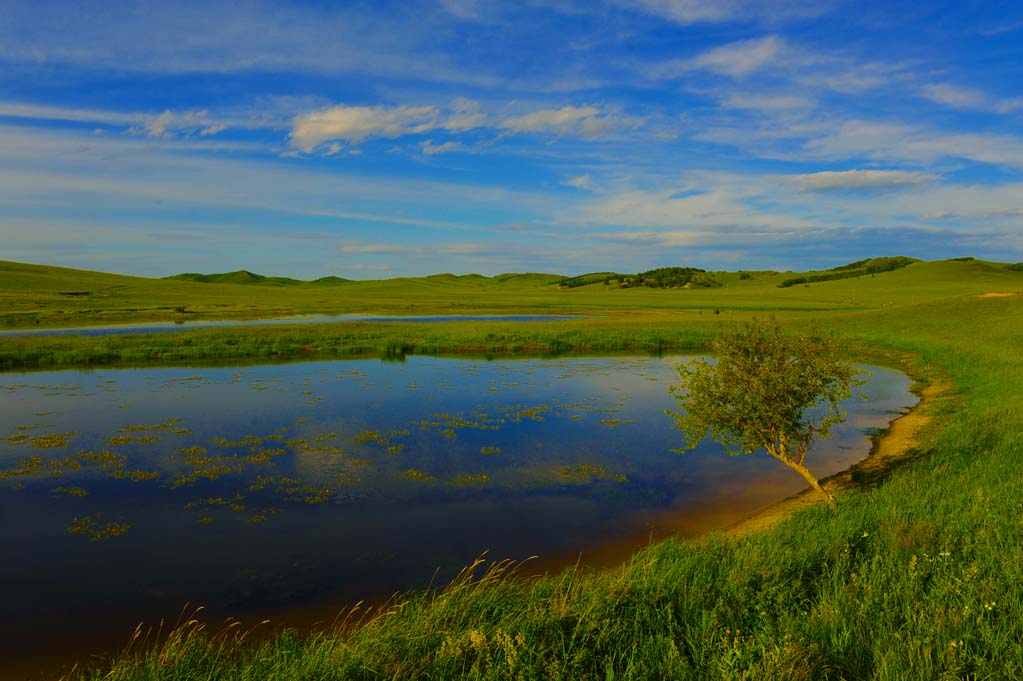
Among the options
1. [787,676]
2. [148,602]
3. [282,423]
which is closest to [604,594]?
[787,676]

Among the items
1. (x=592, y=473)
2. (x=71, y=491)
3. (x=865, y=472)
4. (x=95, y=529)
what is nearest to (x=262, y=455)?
(x=71, y=491)

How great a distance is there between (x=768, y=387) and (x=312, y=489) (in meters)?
12.9

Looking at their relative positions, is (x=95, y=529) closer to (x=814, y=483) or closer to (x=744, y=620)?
(x=744, y=620)

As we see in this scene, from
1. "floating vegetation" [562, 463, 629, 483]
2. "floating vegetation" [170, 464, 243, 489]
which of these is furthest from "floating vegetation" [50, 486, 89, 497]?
"floating vegetation" [562, 463, 629, 483]

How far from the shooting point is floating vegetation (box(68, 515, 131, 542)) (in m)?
14.2

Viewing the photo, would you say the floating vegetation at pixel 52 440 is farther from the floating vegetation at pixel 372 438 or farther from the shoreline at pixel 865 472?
the shoreline at pixel 865 472

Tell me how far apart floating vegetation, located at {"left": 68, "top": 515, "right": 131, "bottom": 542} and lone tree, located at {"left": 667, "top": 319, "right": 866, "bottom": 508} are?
13923 millimetres

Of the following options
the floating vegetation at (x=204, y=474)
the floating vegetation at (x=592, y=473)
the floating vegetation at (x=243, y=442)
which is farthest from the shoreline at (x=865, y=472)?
the floating vegetation at (x=243, y=442)

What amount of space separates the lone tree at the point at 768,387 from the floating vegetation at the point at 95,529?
13923 mm

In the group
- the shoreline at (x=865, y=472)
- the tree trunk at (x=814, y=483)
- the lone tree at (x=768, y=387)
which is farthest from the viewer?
the shoreline at (x=865, y=472)

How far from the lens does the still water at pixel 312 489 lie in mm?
11984

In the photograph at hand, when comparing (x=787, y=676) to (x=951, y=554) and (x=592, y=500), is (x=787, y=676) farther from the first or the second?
(x=592, y=500)

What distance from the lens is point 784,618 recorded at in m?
7.59

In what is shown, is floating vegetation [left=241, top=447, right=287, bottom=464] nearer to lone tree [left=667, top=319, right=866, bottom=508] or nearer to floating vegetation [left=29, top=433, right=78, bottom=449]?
floating vegetation [left=29, top=433, right=78, bottom=449]
